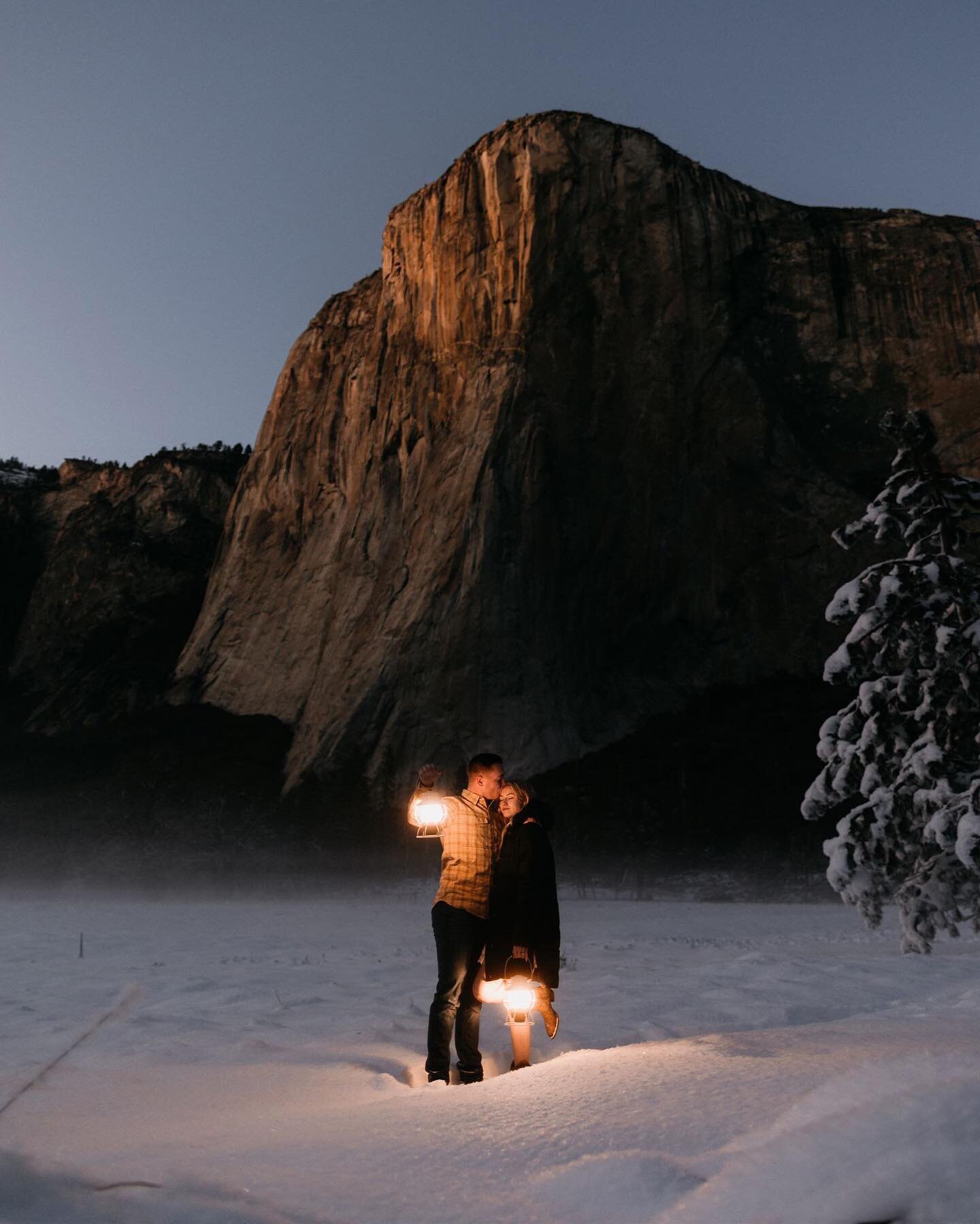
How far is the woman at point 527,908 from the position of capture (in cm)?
472

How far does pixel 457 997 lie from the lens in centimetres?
498

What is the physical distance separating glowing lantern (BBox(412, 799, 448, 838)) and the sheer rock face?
2693cm

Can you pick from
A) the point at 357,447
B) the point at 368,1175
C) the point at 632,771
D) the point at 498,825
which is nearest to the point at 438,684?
the point at 632,771

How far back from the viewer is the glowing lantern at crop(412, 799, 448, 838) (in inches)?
198

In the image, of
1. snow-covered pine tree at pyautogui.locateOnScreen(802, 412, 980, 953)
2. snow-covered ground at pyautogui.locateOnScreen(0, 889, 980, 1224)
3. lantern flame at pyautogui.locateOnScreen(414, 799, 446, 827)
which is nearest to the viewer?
snow-covered ground at pyautogui.locateOnScreen(0, 889, 980, 1224)

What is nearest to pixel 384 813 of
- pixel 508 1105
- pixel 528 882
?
pixel 528 882

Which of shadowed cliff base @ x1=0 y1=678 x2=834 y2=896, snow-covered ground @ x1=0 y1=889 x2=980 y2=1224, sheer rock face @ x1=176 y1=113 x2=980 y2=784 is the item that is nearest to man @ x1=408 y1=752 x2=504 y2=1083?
snow-covered ground @ x1=0 y1=889 x2=980 y2=1224

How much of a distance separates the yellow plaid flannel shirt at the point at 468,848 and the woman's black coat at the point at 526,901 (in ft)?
0.39

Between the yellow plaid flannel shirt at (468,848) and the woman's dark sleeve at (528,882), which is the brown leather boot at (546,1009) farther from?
the yellow plaid flannel shirt at (468,848)

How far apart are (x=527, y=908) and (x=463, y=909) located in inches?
16.0

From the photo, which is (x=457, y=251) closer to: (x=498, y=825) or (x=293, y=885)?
(x=293, y=885)

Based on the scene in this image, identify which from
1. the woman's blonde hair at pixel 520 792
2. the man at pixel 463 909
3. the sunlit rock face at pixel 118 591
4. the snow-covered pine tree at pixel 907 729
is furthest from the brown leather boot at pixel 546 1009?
the sunlit rock face at pixel 118 591

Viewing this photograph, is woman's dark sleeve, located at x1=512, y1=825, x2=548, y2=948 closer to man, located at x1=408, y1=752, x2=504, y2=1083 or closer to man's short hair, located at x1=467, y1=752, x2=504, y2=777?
man, located at x1=408, y1=752, x2=504, y2=1083

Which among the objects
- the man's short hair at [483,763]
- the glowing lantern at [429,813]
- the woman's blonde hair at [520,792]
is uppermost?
the man's short hair at [483,763]
